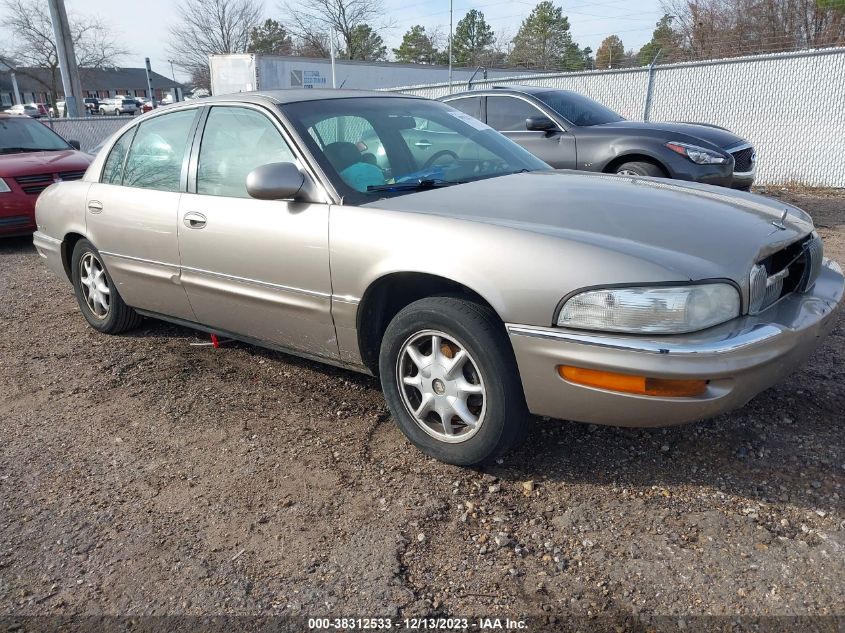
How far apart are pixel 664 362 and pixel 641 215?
75 centimetres

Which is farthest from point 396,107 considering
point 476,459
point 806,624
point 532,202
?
point 806,624

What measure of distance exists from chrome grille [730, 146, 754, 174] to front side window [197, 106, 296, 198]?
5592 mm

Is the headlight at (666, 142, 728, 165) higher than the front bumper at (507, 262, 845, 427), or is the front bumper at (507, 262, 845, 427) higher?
the headlight at (666, 142, 728, 165)

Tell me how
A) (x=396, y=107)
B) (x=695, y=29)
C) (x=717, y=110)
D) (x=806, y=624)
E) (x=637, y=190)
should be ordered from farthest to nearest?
(x=695, y=29) < (x=717, y=110) < (x=396, y=107) < (x=637, y=190) < (x=806, y=624)

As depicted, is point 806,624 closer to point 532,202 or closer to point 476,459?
point 476,459

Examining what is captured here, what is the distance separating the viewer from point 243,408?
3.58m

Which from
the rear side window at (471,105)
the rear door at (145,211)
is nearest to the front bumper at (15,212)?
the rear door at (145,211)

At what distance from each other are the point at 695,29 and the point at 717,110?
19.1 meters

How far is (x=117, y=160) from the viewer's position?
4.43 metres

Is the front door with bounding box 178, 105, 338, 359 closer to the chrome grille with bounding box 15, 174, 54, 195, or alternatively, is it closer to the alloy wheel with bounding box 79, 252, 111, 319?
the alloy wheel with bounding box 79, 252, 111, 319

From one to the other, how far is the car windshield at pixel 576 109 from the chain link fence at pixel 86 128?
12821 millimetres

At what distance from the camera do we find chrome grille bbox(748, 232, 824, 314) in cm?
252

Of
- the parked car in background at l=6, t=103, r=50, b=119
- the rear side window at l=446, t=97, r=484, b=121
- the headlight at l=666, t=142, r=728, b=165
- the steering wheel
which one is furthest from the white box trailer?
the parked car in background at l=6, t=103, r=50, b=119

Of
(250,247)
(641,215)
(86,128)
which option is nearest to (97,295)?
(250,247)
